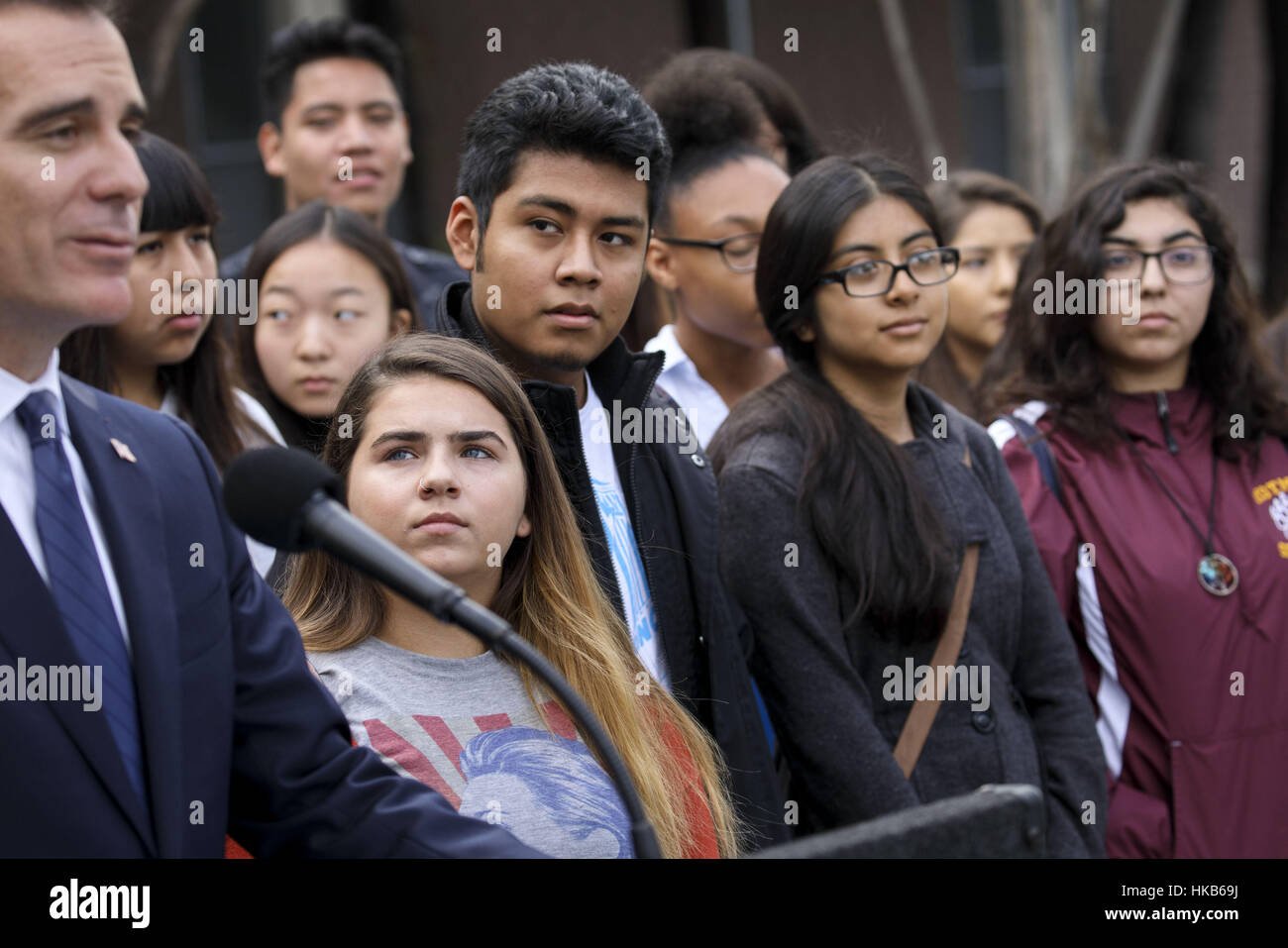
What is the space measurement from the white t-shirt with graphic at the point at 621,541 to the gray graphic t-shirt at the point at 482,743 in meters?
0.42

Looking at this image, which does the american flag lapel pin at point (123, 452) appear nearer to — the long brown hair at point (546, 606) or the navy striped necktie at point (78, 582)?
the navy striped necktie at point (78, 582)

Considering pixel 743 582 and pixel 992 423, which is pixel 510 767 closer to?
pixel 743 582

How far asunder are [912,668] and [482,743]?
1094 mm

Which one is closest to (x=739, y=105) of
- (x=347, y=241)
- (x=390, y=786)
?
(x=347, y=241)

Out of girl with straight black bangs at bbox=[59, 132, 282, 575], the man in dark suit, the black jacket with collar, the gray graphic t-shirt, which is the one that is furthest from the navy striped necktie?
girl with straight black bangs at bbox=[59, 132, 282, 575]

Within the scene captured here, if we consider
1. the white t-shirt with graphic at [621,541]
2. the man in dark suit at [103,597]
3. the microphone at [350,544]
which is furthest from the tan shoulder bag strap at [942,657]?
the microphone at [350,544]

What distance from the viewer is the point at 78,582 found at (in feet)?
5.25

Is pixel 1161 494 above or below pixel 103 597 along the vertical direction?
above

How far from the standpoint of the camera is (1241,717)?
3.30 m

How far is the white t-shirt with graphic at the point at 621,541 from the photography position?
267 cm

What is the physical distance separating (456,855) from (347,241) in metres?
2.45

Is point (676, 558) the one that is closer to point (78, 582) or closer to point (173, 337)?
point (78, 582)

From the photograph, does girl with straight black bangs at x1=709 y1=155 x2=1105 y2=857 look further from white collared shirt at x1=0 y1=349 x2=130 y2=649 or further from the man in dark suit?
white collared shirt at x1=0 y1=349 x2=130 y2=649

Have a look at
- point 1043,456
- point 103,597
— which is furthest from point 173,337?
point 1043,456
